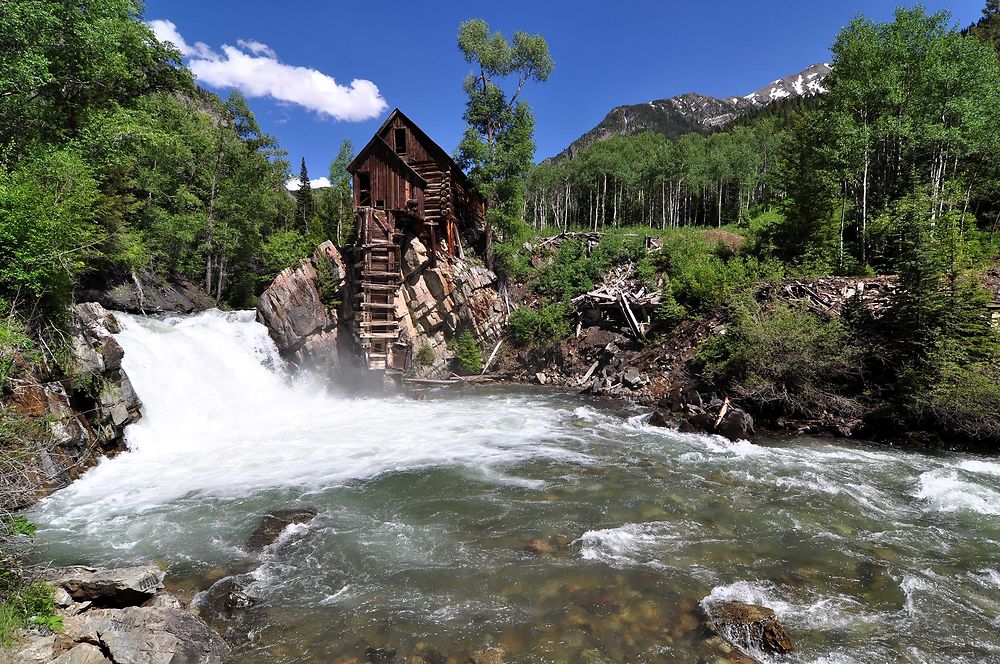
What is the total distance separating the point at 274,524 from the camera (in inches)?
345

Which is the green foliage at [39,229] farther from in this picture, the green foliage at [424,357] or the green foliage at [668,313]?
the green foliage at [668,313]

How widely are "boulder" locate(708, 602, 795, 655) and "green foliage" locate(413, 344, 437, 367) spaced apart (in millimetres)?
19193

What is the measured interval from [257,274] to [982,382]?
39455 mm

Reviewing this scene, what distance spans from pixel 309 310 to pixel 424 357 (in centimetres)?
647

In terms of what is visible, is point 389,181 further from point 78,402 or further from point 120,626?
point 120,626

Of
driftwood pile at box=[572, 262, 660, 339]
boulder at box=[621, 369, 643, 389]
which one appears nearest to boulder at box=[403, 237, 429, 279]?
driftwood pile at box=[572, 262, 660, 339]

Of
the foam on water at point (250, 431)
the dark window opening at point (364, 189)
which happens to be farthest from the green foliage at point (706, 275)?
the dark window opening at point (364, 189)

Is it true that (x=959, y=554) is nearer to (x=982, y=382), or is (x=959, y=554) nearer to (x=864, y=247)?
(x=982, y=382)

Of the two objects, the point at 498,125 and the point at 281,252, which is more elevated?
the point at 498,125

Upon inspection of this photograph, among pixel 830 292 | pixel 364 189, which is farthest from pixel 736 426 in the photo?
pixel 364 189

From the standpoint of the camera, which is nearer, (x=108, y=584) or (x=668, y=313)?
(x=108, y=584)

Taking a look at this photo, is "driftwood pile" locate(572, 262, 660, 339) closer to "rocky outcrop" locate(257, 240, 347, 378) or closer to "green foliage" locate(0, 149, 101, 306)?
"rocky outcrop" locate(257, 240, 347, 378)

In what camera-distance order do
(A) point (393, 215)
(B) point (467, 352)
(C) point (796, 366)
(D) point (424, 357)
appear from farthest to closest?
1. (B) point (467, 352)
2. (D) point (424, 357)
3. (A) point (393, 215)
4. (C) point (796, 366)

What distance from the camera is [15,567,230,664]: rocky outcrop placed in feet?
15.0
